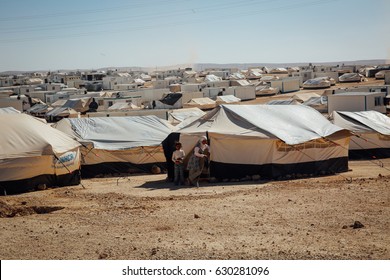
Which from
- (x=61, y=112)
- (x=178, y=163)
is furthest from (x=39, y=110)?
(x=178, y=163)

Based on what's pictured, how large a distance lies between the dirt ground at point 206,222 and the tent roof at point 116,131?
4.88 meters

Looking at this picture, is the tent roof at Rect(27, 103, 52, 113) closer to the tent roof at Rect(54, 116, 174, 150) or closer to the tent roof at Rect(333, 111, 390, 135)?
the tent roof at Rect(54, 116, 174, 150)

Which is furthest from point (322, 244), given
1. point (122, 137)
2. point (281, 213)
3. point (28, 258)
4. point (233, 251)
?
point (122, 137)

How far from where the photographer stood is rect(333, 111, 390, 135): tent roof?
22030 millimetres

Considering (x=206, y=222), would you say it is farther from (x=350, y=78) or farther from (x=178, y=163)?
(x=350, y=78)

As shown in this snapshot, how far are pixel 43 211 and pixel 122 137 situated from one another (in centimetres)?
876

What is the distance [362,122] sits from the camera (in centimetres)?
2230

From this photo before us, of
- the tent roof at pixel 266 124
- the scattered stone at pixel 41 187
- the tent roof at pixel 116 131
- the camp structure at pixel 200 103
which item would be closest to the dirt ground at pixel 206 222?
the scattered stone at pixel 41 187

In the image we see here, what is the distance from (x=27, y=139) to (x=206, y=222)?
27.3ft

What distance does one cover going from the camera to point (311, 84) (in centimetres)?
7094

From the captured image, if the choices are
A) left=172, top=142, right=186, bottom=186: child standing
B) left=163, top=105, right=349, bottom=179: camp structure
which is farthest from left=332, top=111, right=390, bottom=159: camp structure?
left=172, top=142, right=186, bottom=186: child standing

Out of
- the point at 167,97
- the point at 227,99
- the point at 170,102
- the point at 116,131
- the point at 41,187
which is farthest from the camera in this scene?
the point at 227,99

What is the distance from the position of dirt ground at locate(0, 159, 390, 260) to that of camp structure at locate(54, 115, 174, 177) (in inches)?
167

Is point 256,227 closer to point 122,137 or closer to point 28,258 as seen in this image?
point 28,258
